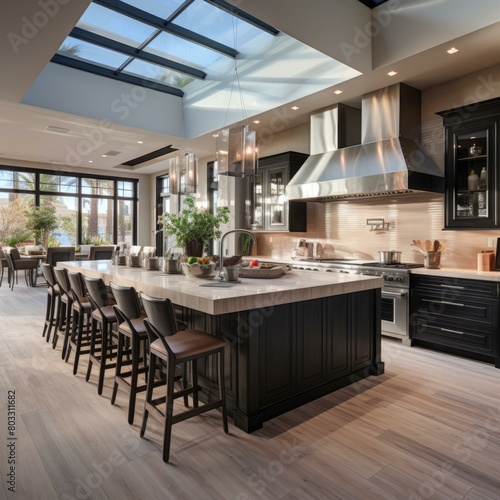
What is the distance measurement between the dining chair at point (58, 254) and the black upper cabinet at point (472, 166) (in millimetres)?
7614

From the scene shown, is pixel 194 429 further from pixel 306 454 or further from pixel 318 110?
pixel 318 110

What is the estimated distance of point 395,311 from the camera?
4.51 meters

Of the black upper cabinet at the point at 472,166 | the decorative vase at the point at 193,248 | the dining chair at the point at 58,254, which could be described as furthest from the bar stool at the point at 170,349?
the dining chair at the point at 58,254

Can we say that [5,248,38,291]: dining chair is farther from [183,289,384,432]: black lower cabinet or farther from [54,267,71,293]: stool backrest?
[183,289,384,432]: black lower cabinet

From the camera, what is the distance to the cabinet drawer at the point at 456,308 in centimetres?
378

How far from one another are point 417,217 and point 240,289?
3.34 metres

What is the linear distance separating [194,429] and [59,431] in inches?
34.1

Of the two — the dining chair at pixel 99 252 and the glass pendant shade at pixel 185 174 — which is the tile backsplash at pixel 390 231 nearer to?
the glass pendant shade at pixel 185 174

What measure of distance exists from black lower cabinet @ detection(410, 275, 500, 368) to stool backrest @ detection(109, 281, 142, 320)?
320cm

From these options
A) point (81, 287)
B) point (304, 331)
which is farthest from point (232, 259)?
point (81, 287)

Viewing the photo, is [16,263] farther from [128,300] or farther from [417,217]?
[417,217]

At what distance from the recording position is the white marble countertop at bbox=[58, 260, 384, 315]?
2.31 m

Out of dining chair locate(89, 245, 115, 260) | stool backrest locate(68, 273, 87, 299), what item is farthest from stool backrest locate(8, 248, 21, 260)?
stool backrest locate(68, 273, 87, 299)

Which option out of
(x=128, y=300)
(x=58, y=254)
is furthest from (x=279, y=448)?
(x=58, y=254)
